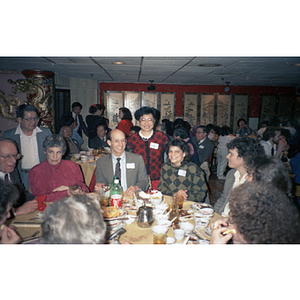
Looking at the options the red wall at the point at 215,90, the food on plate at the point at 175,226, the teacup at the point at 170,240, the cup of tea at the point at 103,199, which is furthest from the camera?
the red wall at the point at 215,90

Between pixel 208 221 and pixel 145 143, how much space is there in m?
1.92

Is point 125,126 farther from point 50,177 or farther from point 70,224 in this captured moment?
point 70,224

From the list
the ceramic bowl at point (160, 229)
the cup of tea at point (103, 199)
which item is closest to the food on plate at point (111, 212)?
the cup of tea at point (103, 199)

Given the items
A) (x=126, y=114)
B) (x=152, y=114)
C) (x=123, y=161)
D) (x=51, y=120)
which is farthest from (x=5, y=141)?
(x=51, y=120)

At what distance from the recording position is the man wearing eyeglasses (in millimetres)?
3268

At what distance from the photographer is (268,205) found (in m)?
1.16

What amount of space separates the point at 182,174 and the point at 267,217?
1594mm

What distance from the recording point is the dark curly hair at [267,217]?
3.78 ft

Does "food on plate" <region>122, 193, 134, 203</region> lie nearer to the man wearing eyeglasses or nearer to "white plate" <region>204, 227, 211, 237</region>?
"white plate" <region>204, 227, 211, 237</region>

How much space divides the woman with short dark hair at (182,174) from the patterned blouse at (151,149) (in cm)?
70

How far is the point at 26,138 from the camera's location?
3.34 metres

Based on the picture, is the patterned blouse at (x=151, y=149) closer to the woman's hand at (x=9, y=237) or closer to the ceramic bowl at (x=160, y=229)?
the ceramic bowl at (x=160, y=229)

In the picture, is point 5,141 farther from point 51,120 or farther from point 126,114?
point 51,120

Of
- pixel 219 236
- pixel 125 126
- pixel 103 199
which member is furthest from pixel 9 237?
pixel 125 126
